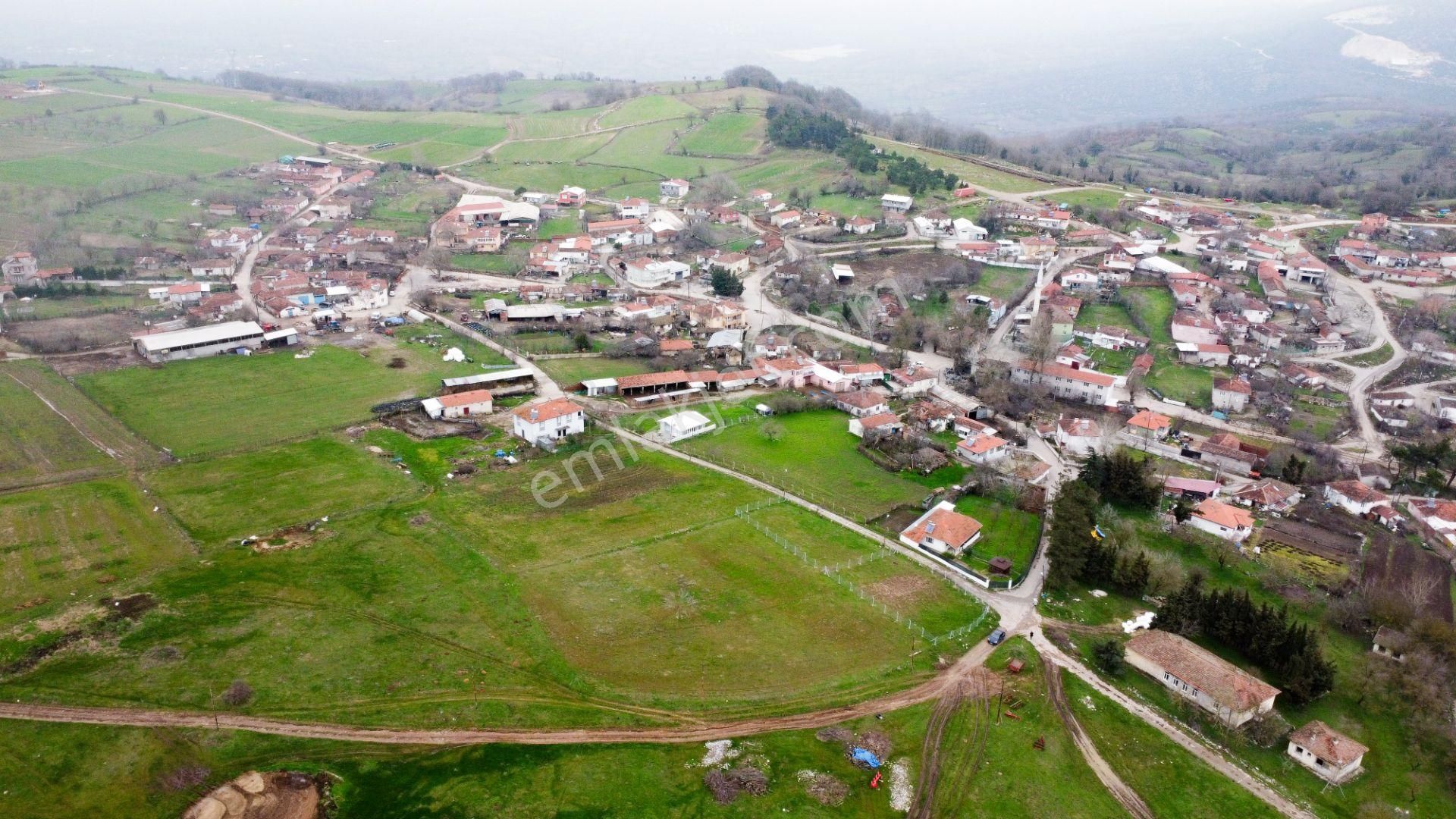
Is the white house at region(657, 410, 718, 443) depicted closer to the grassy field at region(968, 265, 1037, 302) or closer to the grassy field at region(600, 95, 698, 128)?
the grassy field at region(968, 265, 1037, 302)

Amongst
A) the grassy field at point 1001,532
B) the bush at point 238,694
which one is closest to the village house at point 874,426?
the grassy field at point 1001,532

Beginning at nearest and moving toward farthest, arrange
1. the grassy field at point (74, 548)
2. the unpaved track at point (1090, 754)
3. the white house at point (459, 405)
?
the unpaved track at point (1090, 754), the grassy field at point (74, 548), the white house at point (459, 405)

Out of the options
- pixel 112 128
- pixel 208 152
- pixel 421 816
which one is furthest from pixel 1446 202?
pixel 112 128

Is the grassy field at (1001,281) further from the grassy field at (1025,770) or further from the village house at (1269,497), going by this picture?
the grassy field at (1025,770)

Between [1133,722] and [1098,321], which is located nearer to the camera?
[1133,722]

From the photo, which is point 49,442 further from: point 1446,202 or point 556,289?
point 1446,202

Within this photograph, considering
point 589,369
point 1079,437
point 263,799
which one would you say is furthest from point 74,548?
point 1079,437

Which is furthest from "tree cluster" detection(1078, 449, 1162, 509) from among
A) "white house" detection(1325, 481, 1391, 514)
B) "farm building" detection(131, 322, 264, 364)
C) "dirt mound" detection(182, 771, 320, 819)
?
"farm building" detection(131, 322, 264, 364)
